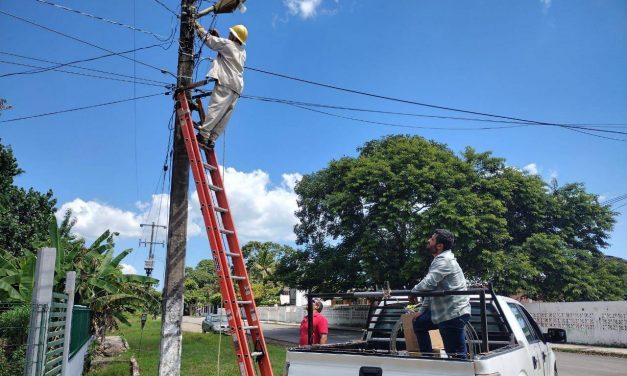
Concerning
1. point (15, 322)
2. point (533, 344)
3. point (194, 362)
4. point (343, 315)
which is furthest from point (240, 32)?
point (343, 315)

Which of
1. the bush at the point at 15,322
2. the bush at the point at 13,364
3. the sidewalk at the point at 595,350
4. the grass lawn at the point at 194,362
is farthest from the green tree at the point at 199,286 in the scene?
the bush at the point at 13,364

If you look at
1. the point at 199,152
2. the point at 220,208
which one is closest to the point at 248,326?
the point at 220,208

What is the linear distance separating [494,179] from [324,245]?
935 cm

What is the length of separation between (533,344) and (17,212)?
2209 cm

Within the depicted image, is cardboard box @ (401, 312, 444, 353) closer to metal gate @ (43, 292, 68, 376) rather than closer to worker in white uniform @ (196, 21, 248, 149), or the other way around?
worker in white uniform @ (196, 21, 248, 149)

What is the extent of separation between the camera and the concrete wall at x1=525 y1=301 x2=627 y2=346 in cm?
2027

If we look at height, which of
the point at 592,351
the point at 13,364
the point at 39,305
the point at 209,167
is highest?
the point at 209,167

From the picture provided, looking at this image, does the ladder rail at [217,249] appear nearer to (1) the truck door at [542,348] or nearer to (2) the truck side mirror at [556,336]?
(1) the truck door at [542,348]

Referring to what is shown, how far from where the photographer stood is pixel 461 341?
4449mm

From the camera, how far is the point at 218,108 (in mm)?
6344

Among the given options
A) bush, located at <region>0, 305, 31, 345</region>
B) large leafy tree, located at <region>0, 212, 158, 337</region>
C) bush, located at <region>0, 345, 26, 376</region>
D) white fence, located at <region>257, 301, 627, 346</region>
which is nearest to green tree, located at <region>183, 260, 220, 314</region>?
white fence, located at <region>257, 301, 627, 346</region>

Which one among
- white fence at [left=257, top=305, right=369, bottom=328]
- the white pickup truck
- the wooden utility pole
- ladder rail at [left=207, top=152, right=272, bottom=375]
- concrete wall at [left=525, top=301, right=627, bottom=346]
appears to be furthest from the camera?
white fence at [left=257, top=305, right=369, bottom=328]

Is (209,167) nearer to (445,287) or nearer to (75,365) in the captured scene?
(445,287)

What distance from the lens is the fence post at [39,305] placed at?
4.33 m
